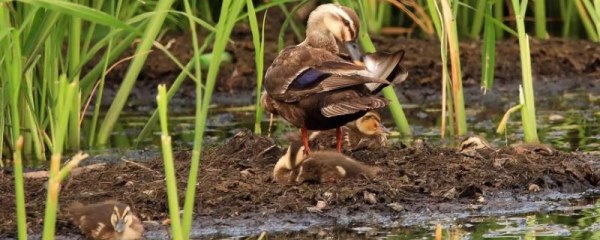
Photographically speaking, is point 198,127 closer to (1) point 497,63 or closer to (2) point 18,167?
(2) point 18,167

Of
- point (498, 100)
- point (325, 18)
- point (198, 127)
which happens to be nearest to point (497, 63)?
point (498, 100)

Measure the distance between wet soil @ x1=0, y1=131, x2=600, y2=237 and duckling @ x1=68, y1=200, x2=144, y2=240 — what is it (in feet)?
0.50

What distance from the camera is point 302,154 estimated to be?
7.05 metres

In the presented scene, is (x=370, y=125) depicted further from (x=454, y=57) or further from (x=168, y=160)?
(x=168, y=160)

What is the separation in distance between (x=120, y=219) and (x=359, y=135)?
2380 millimetres

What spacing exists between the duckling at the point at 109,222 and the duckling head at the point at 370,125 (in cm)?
220

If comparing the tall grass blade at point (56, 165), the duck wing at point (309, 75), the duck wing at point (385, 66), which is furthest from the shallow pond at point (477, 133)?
the tall grass blade at point (56, 165)

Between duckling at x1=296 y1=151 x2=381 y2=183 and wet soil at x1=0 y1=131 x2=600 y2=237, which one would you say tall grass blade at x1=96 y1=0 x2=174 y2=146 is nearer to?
wet soil at x1=0 y1=131 x2=600 y2=237

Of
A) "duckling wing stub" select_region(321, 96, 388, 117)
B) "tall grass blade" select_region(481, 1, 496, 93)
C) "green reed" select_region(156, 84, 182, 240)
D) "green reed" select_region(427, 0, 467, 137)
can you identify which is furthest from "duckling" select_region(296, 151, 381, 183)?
"green reed" select_region(156, 84, 182, 240)

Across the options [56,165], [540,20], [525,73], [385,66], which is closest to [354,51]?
[385,66]

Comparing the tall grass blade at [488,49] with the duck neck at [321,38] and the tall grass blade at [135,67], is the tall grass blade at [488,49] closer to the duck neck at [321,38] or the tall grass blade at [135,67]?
the duck neck at [321,38]

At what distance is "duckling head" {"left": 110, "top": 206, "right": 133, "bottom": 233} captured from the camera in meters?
6.06

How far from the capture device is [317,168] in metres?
6.87

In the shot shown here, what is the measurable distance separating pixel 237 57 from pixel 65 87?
300 inches
